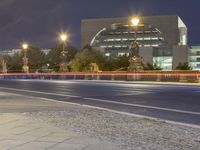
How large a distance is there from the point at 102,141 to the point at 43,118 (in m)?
4.17

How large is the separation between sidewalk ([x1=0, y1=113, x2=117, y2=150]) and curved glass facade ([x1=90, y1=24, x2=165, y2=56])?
153930mm

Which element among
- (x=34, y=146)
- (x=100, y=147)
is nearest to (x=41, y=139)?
A: (x=34, y=146)

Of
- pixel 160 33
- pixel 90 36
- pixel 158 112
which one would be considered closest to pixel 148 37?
pixel 160 33

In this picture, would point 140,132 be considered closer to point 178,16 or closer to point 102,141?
point 102,141

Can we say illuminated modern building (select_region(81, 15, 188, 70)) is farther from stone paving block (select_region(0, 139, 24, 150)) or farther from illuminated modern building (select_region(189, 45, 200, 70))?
stone paving block (select_region(0, 139, 24, 150))

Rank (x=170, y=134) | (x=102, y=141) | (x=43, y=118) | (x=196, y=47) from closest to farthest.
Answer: (x=102, y=141) → (x=170, y=134) → (x=43, y=118) → (x=196, y=47)

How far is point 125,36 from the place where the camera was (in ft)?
560

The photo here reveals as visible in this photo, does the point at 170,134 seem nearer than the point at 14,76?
Yes

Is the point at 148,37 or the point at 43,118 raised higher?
the point at 148,37

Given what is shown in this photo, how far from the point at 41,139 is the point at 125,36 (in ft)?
534

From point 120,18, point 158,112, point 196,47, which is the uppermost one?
point 120,18

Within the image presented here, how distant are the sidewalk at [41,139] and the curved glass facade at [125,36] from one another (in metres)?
154

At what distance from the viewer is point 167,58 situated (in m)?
140

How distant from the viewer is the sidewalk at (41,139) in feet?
27.5
